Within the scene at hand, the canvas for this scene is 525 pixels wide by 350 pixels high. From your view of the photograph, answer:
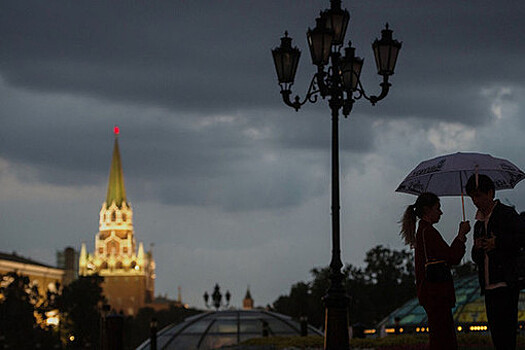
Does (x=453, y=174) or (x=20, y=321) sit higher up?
(x=453, y=174)

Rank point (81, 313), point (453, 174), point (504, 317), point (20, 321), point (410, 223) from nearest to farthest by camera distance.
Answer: point (504, 317) < point (410, 223) < point (453, 174) < point (20, 321) < point (81, 313)

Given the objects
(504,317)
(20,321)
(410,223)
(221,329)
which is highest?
(410,223)

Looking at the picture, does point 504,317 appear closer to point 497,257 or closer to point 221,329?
point 497,257

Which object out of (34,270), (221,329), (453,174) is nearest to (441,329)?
(453,174)

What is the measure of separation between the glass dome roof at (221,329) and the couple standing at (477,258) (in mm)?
33652

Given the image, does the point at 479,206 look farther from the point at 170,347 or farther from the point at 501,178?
the point at 170,347

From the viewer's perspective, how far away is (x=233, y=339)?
47500 millimetres

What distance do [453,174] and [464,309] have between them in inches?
1379

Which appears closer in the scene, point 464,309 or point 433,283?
point 433,283

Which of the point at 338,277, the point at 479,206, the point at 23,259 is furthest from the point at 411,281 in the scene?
the point at 23,259

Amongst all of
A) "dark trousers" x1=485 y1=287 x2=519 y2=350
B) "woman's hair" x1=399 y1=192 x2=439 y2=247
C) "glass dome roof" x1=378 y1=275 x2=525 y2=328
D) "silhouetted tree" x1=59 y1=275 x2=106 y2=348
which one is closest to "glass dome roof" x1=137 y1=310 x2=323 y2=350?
"glass dome roof" x1=378 y1=275 x2=525 y2=328

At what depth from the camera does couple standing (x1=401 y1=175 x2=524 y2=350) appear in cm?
873

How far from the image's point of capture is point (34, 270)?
155 m

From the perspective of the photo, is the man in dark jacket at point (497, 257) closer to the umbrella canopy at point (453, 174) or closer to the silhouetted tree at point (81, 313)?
the umbrella canopy at point (453, 174)
